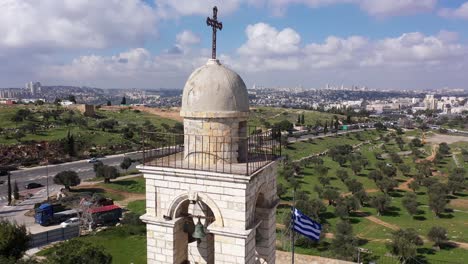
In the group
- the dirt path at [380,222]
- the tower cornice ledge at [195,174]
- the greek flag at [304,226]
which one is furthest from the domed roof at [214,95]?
the dirt path at [380,222]

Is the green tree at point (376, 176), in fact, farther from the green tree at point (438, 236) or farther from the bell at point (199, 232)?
the bell at point (199, 232)

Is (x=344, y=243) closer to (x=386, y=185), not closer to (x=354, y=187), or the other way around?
(x=354, y=187)

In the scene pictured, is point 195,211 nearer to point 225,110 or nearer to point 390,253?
point 225,110

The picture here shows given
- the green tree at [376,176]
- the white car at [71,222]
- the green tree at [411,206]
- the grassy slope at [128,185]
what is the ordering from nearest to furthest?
the white car at [71,222], the green tree at [411,206], the grassy slope at [128,185], the green tree at [376,176]

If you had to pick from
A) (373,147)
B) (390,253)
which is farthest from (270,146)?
(373,147)

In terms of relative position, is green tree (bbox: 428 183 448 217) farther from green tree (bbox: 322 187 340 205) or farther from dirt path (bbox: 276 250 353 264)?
dirt path (bbox: 276 250 353 264)

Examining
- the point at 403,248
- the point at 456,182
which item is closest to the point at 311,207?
the point at 403,248
